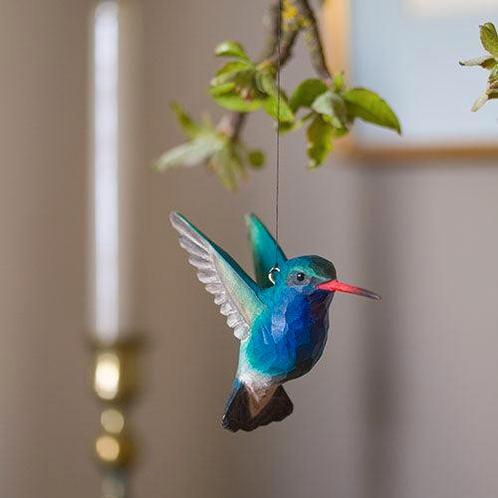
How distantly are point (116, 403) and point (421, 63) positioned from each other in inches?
19.6

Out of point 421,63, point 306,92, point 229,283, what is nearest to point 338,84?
point 306,92

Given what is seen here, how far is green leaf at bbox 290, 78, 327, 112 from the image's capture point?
1.62 ft

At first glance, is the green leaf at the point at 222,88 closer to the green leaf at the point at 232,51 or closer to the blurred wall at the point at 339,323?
the green leaf at the point at 232,51

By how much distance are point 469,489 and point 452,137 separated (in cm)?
40

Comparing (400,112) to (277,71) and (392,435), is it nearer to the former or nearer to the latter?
(392,435)

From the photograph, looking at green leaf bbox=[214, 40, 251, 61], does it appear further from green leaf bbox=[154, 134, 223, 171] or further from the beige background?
the beige background

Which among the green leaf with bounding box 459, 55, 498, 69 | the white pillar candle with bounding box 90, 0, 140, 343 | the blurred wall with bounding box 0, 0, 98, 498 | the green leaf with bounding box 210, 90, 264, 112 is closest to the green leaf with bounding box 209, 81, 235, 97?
the green leaf with bounding box 210, 90, 264, 112

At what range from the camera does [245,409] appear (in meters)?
0.46

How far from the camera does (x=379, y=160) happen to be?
42.3 inches

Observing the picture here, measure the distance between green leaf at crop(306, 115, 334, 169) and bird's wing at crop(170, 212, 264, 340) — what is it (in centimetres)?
8

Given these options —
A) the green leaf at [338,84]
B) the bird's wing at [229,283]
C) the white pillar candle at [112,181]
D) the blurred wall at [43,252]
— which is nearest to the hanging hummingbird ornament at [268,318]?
the bird's wing at [229,283]

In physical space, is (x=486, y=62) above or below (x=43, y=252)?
above

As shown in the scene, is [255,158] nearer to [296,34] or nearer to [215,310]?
[296,34]

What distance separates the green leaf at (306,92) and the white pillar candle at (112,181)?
55cm
